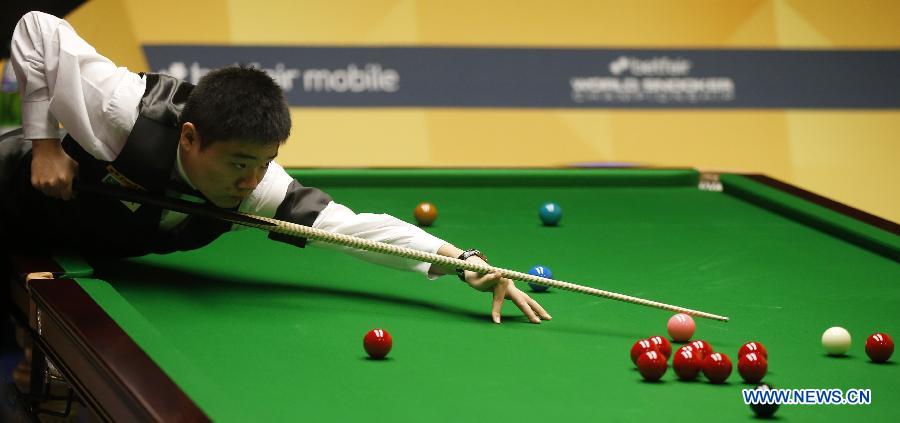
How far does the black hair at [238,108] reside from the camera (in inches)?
105

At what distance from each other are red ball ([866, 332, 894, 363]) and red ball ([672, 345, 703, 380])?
41 cm

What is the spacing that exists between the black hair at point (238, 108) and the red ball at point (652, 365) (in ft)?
3.05

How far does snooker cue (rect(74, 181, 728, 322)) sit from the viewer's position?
2.79m

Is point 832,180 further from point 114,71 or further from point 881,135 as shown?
point 114,71

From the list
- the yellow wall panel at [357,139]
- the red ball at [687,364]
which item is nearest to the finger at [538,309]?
the red ball at [687,364]

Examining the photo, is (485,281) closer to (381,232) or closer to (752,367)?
(381,232)

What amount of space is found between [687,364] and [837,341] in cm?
41

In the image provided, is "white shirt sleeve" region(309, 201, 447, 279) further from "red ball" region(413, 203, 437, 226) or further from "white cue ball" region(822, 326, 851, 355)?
"white cue ball" region(822, 326, 851, 355)

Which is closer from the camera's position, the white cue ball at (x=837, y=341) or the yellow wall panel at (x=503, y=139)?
the white cue ball at (x=837, y=341)

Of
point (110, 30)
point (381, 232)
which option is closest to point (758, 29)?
point (110, 30)

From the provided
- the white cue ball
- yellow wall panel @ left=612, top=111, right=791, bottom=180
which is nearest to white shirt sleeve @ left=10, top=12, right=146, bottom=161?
the white cue ball

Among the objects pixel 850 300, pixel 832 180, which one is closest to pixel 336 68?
pixel 832 180

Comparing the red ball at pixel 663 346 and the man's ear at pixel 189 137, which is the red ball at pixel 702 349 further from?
the man's ear at pixel 189 137

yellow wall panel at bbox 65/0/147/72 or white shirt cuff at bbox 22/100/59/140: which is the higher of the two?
yellow wall panel at bbox 65/0/147/72
